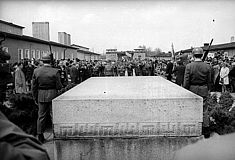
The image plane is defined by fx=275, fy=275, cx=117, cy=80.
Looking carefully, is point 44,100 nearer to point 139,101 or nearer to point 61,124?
point 61,124

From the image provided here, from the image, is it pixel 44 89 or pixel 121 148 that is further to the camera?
pixel 44 89

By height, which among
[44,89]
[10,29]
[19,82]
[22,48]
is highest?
[10,29]

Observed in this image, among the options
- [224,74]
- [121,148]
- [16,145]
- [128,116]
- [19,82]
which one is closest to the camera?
[16,145]

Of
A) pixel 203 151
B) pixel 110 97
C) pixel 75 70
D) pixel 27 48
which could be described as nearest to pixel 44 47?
pixel 27 48

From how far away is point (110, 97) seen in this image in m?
3.26

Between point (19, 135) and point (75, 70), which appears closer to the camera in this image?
point (19, 135)

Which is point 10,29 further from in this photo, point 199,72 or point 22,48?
point 199,72

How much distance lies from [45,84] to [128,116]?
7.53ft

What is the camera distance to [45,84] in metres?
4.95

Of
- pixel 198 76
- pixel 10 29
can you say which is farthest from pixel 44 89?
pixel 10 29

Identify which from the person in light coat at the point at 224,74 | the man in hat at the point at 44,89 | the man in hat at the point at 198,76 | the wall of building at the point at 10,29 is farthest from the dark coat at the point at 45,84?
the wall of building at the point at 10,29

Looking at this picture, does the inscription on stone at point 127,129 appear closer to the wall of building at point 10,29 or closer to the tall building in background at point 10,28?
the wall of building at point 10,29

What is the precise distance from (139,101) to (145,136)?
1.45ft

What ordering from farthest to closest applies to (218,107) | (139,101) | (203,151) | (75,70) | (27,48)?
1. (27,48)
2. (75,70)
3. (218,107)
4. (139,101)
5. (203,151)
